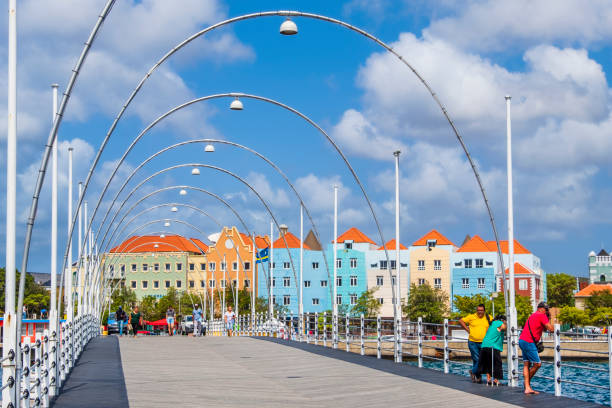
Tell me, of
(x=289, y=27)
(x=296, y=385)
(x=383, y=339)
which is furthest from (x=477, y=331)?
(x=383, y=339)

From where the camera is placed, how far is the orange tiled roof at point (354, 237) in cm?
12494

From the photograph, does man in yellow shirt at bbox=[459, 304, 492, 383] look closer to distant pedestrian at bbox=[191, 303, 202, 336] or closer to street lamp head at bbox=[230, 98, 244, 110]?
street lamp head at bbox=[230, 98, 244, 110]

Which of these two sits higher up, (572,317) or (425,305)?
(425,305)

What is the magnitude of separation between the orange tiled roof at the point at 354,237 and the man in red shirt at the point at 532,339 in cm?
10891

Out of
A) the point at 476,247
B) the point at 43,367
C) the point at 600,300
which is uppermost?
the point at 476,247

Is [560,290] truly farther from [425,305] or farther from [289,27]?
[289,27]

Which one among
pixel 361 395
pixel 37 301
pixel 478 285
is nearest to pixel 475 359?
pixel 361 395

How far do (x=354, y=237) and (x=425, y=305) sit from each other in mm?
25343

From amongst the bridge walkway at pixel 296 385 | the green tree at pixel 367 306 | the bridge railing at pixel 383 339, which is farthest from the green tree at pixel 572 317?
the bridge walkway at pixel 296 385

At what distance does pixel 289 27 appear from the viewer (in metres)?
20.1

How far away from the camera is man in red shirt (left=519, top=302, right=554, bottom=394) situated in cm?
1546

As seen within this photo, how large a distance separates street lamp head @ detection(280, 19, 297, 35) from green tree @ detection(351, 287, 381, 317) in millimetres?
86945

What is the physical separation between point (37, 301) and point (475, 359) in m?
126

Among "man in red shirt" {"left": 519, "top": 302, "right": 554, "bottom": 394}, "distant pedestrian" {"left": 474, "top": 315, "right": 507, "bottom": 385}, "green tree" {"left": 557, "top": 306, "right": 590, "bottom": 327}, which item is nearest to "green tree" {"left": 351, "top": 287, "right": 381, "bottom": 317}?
"green tree" {"left": 557, "top": 306, "right": 590, "bottom": 327}
